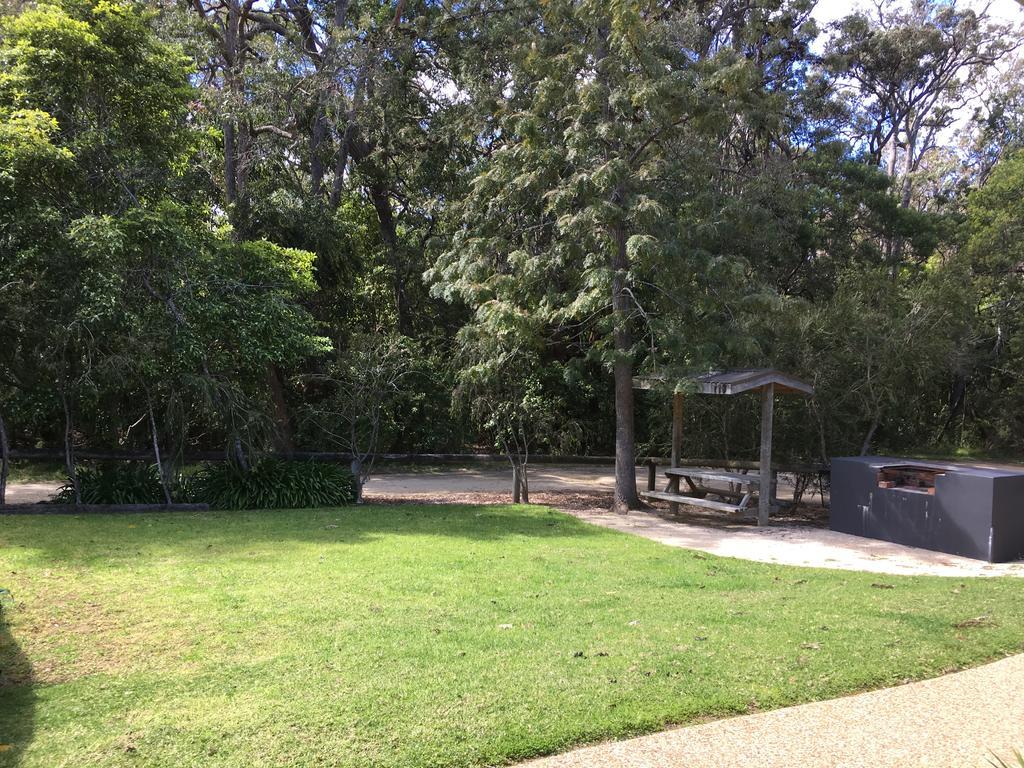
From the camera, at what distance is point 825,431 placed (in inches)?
563

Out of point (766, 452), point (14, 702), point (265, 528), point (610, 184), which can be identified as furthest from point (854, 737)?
point (610, 184)

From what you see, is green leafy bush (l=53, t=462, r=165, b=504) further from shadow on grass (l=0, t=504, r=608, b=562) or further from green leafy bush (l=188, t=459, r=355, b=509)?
shadow on grass (l=0, t=504, r=608, b=562)

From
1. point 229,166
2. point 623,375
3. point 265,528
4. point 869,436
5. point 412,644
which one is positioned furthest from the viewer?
point 229,166

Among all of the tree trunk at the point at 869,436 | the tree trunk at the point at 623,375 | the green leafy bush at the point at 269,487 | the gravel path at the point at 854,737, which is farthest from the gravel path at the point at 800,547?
the gravel path at the point at 854,737

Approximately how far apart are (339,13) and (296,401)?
9.83 meters

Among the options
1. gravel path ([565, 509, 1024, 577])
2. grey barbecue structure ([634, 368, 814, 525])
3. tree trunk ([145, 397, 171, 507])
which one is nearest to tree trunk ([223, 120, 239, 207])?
tree trunk ([145, 397, 171, 507])

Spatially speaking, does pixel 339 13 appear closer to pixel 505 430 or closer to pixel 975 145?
pixel 505 430

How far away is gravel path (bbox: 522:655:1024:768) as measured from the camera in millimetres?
3564

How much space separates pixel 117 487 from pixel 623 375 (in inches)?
323

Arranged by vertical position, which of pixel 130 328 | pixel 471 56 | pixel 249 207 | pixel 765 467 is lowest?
pixel 765 467

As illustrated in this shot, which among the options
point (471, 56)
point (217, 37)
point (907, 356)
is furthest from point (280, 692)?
point (217, 37)

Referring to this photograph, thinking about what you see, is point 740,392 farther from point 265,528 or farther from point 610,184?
point 265,528

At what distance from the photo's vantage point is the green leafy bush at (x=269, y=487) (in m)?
12.1

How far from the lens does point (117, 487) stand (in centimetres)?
1180
